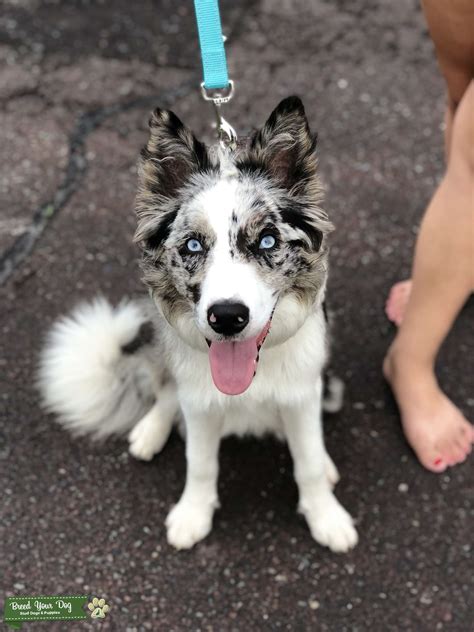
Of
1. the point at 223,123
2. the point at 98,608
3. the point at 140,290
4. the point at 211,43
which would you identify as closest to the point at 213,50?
the point at 211,43

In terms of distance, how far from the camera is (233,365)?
2055mm

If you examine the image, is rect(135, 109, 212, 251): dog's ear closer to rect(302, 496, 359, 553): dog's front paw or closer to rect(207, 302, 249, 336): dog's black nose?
rect(207, 302, 249, 336): dog's black nose

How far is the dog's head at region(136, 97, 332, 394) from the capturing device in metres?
1.88

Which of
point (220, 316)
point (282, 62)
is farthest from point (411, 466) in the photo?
point (282, 62)

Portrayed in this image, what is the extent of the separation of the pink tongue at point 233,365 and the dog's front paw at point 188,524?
0.75 meters

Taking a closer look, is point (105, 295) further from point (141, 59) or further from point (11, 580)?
point (141, 59)

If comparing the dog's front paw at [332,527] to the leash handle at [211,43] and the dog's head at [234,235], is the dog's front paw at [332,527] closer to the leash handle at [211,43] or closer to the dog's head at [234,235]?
the dog's head at [234,235]

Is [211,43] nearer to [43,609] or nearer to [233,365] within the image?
[233,365]

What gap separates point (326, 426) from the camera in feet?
9.75

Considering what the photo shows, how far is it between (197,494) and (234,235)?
3.68 ft

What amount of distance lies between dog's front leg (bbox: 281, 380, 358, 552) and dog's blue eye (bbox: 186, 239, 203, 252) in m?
0.72

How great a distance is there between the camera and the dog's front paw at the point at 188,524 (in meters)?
2.61

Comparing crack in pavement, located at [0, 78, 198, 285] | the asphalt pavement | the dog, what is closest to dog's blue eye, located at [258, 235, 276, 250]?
the dog

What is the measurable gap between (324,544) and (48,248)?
1.93 metres
